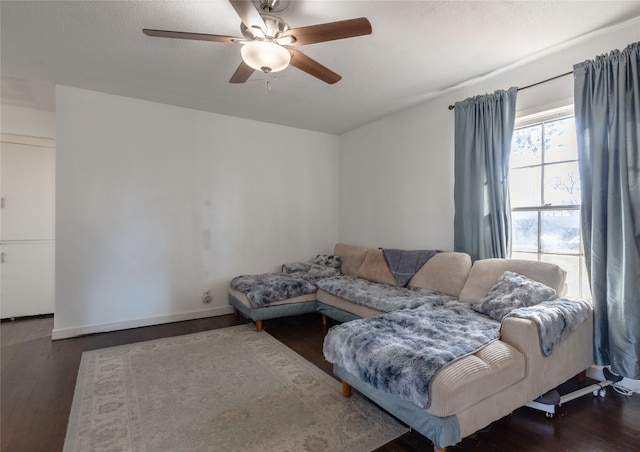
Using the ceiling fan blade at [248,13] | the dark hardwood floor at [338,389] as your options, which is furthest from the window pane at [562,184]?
the ceiling fan blade at [248,13]

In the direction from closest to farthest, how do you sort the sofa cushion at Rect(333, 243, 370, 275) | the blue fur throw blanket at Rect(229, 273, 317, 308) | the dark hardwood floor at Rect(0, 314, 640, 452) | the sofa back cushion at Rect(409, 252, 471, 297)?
the dark hardwood floor at Rect(0, 314, 640, 452)
the sofa back cushion at Rect(409, 252, 471, 297)
the blue fur throw blanket at Rect(229, 273, 317, 308)
the sofa cushion at Rect(333, 243, 370, 275)

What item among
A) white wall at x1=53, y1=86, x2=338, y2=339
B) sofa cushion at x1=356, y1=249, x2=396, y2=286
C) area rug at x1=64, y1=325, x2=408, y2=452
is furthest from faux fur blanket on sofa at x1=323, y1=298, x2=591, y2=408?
white wall at x1=53, y1=86, x2=338, y2=339

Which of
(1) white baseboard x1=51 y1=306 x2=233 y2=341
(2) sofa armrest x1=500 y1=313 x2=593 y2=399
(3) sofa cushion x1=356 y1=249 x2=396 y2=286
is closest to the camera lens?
(2) sofa armrest x1=500 y1=313 x2=593 y2=399

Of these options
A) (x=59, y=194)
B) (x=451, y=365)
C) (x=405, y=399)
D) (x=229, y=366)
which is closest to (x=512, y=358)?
(x=451, y=365)

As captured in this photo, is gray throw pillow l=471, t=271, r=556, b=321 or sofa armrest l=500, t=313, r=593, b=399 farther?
gray throw pillow l=471, t=271, r=556, b=321

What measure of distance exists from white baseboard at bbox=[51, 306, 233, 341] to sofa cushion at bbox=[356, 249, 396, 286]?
6.14ft

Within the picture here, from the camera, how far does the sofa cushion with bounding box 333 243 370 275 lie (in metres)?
4.26

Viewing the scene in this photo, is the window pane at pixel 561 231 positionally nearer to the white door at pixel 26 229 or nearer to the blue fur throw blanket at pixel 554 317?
the blue fur throw blanket at pixel 554 317

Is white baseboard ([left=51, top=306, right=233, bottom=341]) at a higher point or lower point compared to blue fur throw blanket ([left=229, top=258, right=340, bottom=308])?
lower

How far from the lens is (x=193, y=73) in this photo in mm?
3023

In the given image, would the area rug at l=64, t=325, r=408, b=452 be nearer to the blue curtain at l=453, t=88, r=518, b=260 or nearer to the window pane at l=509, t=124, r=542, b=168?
the blue curtain at l=453, t=88, r=518, b=260

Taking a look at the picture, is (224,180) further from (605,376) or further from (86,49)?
(605,376)

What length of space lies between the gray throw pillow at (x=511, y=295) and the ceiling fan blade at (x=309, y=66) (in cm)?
209

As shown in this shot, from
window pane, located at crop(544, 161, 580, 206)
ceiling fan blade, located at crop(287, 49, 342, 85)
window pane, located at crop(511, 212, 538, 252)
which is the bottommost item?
window pane, located at crop(511, 212, 538, 252)
